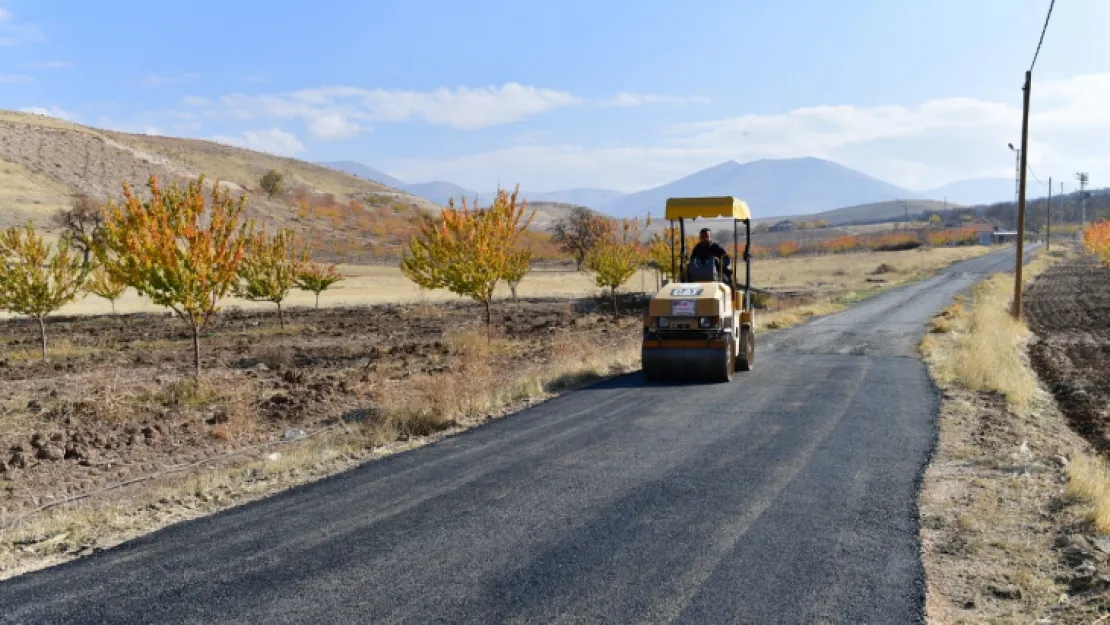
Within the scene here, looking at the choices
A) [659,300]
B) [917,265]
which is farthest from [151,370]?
[917,265]

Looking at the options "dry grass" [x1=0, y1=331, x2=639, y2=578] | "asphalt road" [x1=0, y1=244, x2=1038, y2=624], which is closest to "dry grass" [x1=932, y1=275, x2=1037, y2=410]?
"asphalt road" [x1=0, y1=244, x2=1038, y2=624]

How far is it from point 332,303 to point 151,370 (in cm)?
2676

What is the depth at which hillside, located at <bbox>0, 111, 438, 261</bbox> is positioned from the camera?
3428 inches

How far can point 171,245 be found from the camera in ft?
51.3

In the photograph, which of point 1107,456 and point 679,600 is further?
point 1107,456

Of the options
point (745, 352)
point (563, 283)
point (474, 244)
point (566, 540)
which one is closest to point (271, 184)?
point (563, 283)

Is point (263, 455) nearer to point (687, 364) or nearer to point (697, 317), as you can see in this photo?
point (687, 364)

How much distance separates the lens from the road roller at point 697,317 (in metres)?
14.6

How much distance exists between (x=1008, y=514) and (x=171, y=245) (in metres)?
14.9

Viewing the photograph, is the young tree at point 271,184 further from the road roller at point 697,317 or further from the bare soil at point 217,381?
the road roller at point 697,317

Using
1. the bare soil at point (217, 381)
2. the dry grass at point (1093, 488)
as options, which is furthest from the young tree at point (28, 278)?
the dry grass at point (1093, 488)

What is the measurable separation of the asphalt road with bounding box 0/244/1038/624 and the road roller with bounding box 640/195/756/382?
2.90 metres

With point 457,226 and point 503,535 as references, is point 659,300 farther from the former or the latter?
point 457,226

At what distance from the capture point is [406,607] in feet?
18.5
